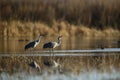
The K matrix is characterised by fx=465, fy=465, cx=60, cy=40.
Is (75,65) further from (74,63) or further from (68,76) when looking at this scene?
(68,76)

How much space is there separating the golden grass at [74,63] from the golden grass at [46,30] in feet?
18.3

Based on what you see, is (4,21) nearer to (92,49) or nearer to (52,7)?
(52,7)

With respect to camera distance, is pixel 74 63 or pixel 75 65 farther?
pixel 74 63

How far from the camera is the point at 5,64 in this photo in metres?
7.71

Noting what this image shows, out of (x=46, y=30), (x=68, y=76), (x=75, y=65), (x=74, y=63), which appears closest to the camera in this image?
Answer: (x=68, y=76)

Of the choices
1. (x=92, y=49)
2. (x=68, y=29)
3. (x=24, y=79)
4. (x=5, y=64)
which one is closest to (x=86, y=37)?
(x=68, y=29)

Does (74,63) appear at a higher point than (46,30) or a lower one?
lower

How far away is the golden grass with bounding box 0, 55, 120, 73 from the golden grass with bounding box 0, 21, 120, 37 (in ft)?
18.3

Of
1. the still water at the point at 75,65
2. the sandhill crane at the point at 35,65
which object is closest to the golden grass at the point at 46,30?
the still water at the point at 75,65

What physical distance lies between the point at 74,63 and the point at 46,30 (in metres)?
6.57

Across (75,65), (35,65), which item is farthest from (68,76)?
(35,65)

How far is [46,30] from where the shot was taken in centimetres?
1412

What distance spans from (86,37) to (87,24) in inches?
44.3

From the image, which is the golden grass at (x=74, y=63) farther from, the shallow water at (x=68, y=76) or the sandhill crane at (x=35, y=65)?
the shallow water at (x=68, y=76)
